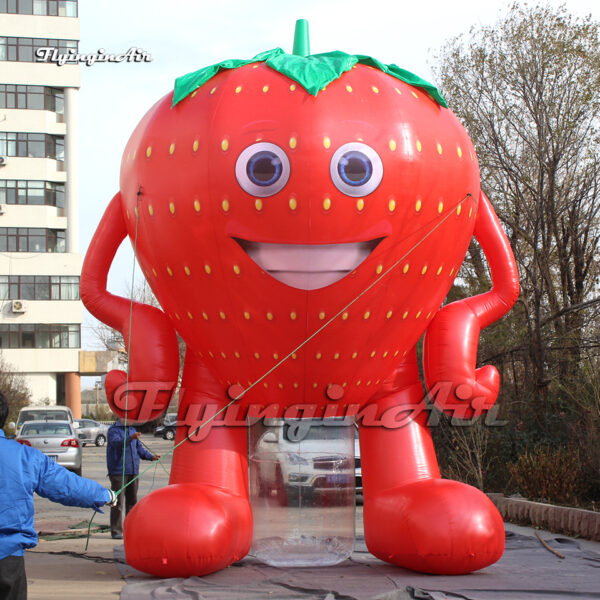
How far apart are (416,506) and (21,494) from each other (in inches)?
131

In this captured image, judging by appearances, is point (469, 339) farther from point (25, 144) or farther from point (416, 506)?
point (25, 144)

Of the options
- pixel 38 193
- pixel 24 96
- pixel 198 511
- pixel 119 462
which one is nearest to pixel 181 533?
pixel 198 511

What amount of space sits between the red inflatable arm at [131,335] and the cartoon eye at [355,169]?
77.2 inches

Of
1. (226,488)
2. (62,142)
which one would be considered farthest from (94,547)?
(62,142)

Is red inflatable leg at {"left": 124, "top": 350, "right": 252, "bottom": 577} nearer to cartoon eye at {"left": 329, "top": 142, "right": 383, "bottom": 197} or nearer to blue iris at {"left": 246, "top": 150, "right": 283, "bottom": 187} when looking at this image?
blue iris at {"left": 246, "top": 150, "right": 283, "bottom": 187}

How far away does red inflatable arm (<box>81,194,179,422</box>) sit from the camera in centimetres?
697

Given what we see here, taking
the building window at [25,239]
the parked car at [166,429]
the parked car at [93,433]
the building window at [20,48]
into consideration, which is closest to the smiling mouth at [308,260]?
the parked car at [93,433]

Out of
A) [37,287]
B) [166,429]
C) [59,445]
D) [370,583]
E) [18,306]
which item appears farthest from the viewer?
[37,287]

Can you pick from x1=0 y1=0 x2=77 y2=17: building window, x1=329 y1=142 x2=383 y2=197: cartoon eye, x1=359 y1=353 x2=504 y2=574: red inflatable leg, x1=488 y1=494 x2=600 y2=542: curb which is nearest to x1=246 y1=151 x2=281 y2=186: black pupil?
x1=329 y1=142 x2=383 y2=197: cartoon eye

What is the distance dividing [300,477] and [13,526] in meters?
3.19

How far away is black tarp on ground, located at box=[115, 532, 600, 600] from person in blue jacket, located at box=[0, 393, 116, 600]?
209 centimetres

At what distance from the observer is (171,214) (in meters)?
6.35

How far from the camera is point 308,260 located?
612 cm

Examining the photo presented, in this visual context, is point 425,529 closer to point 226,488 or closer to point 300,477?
point 300,477
